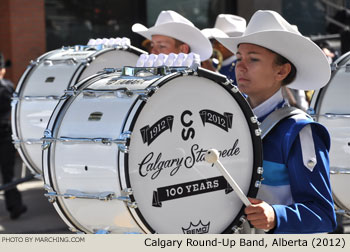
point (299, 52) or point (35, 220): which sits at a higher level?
point (299, 52)

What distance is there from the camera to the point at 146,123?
3035mm

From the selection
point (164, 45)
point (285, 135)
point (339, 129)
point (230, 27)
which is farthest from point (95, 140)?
point (230, 27)

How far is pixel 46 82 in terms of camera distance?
6.02 meters

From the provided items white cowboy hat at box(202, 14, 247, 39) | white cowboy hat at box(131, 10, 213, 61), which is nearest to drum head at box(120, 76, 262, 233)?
white cowboy hat at box(131, 10, 213, 61)

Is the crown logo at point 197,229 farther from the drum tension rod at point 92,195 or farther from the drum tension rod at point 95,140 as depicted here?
the drum tension rod at point 95,140

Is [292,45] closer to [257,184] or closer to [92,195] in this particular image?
[257,184]

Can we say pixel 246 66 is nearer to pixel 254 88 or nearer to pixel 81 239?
pixel 254 88

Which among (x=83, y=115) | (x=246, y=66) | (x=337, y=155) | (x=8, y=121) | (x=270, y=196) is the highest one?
(x=246, y=66)

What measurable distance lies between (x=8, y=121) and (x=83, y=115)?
4.76m

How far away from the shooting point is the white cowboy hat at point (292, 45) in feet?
9.93

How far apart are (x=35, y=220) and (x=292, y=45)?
5.20m

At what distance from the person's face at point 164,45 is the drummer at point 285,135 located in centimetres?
252

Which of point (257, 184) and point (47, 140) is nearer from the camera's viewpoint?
point (257, 184)

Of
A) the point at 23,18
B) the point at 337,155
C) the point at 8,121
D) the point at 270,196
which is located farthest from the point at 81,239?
the point at 23,18
